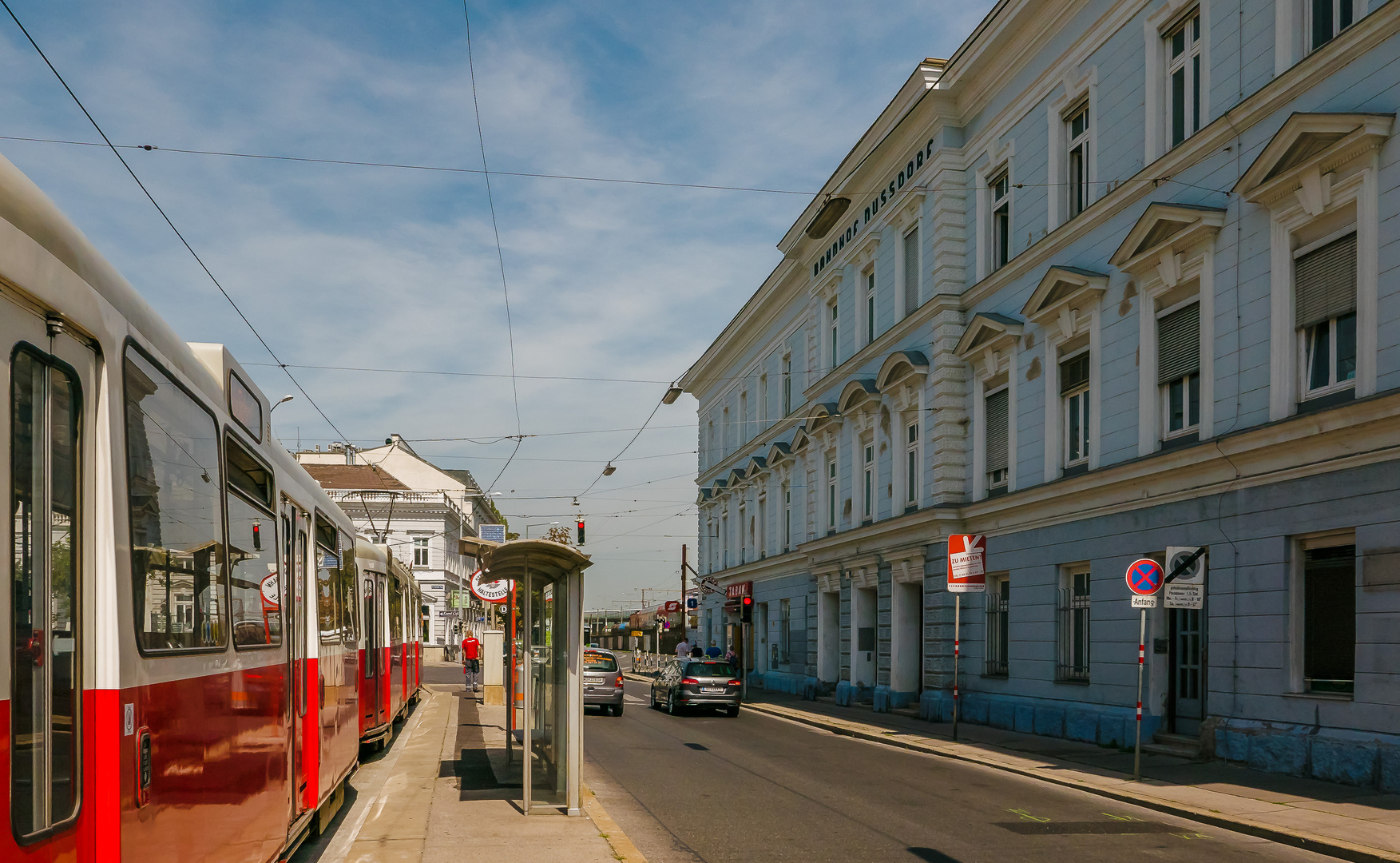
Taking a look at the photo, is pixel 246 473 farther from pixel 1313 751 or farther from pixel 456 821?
pixel 1313 751

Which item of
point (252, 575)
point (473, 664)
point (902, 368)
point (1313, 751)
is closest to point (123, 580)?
point (252, 575)

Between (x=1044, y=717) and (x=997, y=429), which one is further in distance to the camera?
(x=997, y=429)

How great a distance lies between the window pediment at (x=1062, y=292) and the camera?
68.6ft

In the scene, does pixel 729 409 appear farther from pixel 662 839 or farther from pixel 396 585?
pixel 662 839

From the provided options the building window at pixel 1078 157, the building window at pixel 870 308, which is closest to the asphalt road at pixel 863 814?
the building window at pixel 1078 157

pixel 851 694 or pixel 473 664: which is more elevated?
pixel 851 694

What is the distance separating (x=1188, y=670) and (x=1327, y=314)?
5840 millimetres

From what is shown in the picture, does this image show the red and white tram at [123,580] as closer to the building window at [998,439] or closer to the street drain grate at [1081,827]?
the street drain grate at [1081,827]

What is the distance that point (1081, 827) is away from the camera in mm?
12078

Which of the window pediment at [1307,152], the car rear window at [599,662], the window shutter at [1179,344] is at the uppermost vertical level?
the window pediment at [1307,152]

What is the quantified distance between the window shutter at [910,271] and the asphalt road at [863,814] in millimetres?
12509

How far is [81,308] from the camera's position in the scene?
12.9ft

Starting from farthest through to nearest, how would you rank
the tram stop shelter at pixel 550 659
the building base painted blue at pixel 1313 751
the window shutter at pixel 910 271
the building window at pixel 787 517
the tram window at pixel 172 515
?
the building window at pixel 787 517 < the window shutter at pixel 910 271 < the building base painted blue at pixel 1313 751 < the tram stop shelter at pixel 550 659 < the tram window at pixel 172 515

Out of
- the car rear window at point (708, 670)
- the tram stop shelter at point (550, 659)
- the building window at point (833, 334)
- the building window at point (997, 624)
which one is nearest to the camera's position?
the tram stop shelter at point (550, 659)
